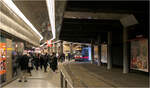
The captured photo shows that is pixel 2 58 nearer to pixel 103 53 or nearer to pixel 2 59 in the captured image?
pixel 2 59

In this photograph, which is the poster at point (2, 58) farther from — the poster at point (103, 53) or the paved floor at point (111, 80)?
the poster at point (103, 53)

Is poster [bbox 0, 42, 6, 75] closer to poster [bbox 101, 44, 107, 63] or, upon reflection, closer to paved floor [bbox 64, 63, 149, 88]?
paved floor [bbox 64, 63, 149, 88]

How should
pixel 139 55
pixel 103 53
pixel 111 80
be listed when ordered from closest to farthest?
1. pixel 111 80
2. pixel 139 55
3. pixel 103 53

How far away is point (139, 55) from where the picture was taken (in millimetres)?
16734

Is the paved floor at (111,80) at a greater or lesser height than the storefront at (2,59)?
lesser

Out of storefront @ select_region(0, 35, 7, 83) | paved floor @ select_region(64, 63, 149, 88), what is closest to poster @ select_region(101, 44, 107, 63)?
paved floor @ select_region(64, 63, 149, 88)

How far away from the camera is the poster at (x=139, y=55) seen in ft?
51.7

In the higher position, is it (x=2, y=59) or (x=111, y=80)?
(x=2, y=59)

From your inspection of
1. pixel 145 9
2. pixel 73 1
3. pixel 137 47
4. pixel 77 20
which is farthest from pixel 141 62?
pixel 73 1

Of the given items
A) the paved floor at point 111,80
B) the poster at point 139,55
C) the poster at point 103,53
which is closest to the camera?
the paved floor at point 111,80

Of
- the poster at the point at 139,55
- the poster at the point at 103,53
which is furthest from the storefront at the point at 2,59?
the poster at the point at 103,53

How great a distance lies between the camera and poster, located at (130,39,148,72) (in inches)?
620

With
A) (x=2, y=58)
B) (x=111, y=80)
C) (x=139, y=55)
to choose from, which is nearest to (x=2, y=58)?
(x=2, y=58)

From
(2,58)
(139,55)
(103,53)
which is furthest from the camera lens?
(103,53)
